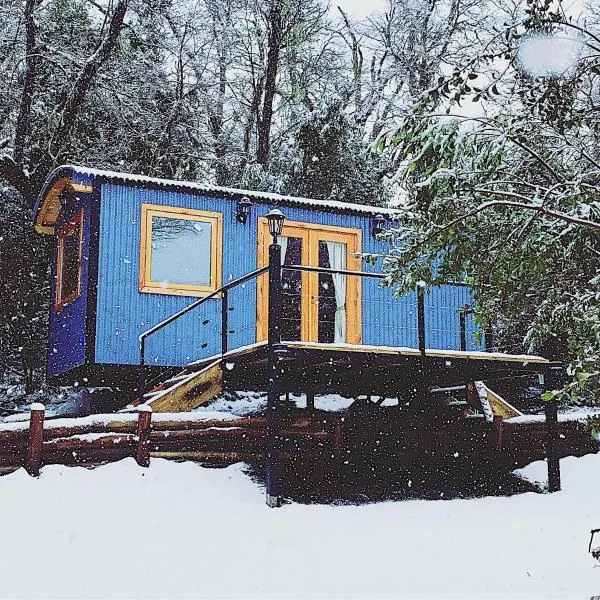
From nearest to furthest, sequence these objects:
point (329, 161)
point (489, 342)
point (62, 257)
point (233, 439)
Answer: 1. point (233, 439)
2. point (489, 342)
3. point (62, 257)
4. point (329, 161)

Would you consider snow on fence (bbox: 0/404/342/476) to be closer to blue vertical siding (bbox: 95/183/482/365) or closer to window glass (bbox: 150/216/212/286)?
blue vertical siding (bbox: 95/183/482/365)

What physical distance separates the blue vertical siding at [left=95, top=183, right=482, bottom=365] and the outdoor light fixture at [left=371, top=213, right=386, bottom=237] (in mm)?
159

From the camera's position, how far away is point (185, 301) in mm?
12023

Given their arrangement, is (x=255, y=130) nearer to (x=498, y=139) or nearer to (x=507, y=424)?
(x=507, y=424)

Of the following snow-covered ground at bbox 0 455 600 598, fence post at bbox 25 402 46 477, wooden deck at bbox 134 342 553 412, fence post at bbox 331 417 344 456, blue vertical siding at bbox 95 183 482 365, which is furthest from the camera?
blue vertical siding at bbox 95 183 482 365

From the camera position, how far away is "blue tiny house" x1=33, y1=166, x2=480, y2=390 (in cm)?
1173

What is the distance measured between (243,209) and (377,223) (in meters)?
2.23

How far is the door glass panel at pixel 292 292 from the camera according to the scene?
40.5 ft

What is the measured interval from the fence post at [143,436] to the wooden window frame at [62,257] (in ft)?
11.0

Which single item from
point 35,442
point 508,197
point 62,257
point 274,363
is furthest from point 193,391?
point 508,197

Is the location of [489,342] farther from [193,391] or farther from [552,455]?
[193,391]

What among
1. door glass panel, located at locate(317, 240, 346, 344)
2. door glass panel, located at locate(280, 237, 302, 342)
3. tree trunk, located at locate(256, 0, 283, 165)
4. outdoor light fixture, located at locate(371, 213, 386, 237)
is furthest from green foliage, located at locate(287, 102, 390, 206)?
door glass panel, located at locate(280, 237, 302, 342)

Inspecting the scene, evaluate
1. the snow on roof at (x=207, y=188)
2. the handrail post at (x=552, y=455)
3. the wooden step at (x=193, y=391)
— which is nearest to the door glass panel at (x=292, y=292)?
the snow on roof at (x=207, y=188)

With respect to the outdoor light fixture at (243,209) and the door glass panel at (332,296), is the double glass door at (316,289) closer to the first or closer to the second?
the door glass panel at (332,296)
